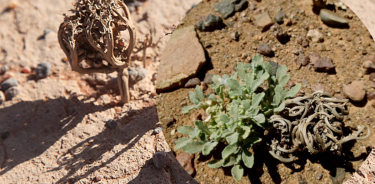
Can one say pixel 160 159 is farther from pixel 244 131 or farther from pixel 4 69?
pixel 4 69

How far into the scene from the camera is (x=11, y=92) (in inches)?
135

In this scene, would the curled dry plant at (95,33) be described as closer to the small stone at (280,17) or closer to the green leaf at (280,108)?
the green leaf at (280,108)

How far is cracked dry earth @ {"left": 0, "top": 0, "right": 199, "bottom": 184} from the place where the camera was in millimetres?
2701

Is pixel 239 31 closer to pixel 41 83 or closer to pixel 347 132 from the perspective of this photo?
pixel 347 132

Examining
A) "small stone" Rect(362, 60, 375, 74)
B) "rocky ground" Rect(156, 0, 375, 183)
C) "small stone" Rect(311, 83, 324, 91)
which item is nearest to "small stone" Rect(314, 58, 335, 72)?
"rocky ground" Rect(156, 0, 375, 183)

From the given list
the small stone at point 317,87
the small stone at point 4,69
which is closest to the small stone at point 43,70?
the small stone at point 4,69

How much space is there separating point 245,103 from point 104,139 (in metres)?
1.49

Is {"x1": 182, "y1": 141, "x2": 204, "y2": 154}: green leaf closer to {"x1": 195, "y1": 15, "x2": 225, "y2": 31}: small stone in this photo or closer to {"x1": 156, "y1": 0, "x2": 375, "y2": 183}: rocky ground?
{"x1": 156, "y1": 0, "x2": 375, "y2": 183}: rocky ground

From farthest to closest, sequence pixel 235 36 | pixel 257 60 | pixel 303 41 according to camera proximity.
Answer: pixel 235 36 → pixel 303 41 → pixel 257 60

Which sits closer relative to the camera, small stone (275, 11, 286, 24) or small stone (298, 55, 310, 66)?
small stone (298, 55, 310, 66)

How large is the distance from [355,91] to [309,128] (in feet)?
2.82

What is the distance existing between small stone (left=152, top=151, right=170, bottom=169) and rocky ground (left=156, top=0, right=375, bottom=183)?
6.9 inches

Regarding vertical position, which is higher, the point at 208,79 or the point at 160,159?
the point at 208,79

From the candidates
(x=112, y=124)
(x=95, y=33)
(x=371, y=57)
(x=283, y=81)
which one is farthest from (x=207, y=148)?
(x=371, y=57)
